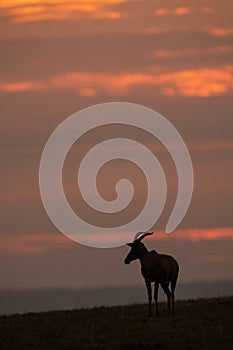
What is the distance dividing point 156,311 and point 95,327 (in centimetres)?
387

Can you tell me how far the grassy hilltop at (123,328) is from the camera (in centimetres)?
4394

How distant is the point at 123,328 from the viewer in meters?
46.8

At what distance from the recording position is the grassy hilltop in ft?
144

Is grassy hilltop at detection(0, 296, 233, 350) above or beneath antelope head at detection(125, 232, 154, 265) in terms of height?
beneath

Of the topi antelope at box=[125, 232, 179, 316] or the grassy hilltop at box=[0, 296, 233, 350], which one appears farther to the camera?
the topi antelope at box=[125, 232, 179, 316]

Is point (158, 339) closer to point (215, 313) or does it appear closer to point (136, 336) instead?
point (136, 336)

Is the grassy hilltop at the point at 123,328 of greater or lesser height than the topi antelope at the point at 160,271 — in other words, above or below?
below

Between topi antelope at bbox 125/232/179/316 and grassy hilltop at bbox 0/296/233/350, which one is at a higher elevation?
topi antelope at bbox 125/232/179/316

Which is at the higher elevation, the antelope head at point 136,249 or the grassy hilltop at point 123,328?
the antelope head at point 136,249

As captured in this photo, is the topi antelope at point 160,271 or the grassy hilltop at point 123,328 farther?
the topi antelope at point 160,271

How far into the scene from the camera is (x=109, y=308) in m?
52.7

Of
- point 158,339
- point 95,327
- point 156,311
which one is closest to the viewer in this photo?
point 158,339

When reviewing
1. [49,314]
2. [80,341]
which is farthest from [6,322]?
[80,341]

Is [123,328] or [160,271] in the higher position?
[160,271]
